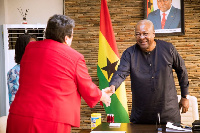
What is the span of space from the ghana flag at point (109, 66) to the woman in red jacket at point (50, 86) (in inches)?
84.9

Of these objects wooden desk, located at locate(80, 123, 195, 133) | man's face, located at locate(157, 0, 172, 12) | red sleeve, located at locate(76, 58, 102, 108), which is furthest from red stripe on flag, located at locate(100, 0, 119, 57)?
red sleeve, located at locate(76, 58, 102, 108)

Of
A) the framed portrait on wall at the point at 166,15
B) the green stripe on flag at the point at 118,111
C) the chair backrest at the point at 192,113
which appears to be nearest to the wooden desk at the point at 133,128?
the chair backrest at the point at 192,113

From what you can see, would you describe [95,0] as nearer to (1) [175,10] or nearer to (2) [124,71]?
(1) [175,10]

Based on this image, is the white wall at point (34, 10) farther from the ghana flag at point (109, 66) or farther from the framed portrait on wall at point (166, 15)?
the framed portrait on wall at point (166, 15)

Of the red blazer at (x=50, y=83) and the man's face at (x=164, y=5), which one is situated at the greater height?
the man's face at (x=164, y=5)

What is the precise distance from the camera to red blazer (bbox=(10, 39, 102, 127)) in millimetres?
1745

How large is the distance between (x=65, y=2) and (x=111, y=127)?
2909 mm

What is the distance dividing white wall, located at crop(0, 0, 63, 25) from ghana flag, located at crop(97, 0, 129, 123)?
3.15ft

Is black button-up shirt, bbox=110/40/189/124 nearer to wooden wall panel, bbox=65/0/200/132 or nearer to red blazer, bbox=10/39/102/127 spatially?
red blazer, bbox=10/39/102/127

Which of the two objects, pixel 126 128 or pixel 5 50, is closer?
pixel 126 128

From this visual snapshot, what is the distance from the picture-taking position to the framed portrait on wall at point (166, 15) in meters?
4.61

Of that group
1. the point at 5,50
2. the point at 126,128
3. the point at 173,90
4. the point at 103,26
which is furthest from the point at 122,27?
the point at 126,128

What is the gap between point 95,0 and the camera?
4727 millimetres

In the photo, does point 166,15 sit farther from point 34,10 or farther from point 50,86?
point 50,86
